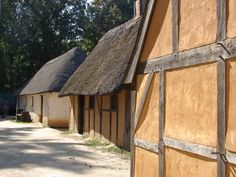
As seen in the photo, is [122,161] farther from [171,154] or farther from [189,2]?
[189,2]

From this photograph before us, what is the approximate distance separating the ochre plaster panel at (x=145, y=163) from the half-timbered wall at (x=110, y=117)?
5.77 metres

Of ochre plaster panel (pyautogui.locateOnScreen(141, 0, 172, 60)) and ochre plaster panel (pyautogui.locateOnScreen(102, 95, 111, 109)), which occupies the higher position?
ochre plaster panel (pyautogui.locateOnScreen(141, 0, 172, 60))

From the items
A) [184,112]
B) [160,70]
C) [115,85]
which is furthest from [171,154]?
[115,85]

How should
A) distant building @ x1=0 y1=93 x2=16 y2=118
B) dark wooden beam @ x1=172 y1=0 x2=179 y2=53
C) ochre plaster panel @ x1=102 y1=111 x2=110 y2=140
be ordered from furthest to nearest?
1. distant building @ x1=0 y1=93 x2=16 y2=118
2. ochre plaster panel @ x1=102 y1=111 x2=110 y2=140
3. dark wooden beam @ x1=172 y1=0 x2=179 y2=53

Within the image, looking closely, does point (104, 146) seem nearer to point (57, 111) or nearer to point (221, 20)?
point (221, 20)

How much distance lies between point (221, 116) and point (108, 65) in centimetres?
1177

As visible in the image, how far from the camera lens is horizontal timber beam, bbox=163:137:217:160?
593cm

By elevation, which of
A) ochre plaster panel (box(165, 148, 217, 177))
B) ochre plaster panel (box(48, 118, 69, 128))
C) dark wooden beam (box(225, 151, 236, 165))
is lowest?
ochre plaster panel (box(48, 118, 69, 128))

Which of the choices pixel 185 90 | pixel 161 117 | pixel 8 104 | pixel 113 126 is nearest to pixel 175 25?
pixel 185 90

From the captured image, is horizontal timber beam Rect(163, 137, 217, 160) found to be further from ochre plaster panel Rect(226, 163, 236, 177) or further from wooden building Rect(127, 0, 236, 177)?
ochre plaster panel Rect(226, 163, 236, 177)

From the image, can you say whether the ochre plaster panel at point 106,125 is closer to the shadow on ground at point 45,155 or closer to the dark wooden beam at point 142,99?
the shadow on ground at point 45,155

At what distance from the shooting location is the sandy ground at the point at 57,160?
37.2 ft

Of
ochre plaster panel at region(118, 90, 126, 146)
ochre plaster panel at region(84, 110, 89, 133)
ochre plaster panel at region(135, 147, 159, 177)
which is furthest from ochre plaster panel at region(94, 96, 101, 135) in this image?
ochre plaster panel at region(135, 147, 159, 177)

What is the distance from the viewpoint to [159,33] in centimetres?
791
